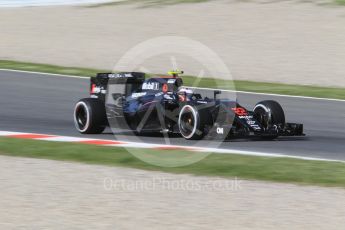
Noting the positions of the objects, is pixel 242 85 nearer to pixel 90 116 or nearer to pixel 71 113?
pixel 71 113

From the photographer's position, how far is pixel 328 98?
56.0ft

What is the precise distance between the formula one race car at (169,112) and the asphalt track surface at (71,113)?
6.8 inches

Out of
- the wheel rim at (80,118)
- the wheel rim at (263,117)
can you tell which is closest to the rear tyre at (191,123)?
the wheel rim at (263,117)

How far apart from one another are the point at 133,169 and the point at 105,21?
19307 mm

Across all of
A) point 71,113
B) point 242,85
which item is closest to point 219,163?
point 71,113

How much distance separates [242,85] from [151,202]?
1127cm

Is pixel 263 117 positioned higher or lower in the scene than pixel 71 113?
higher

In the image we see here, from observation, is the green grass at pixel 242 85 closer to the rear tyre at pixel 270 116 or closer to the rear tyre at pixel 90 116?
the rear tyre at pixel 270 116

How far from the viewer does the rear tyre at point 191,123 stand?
11.4 metres

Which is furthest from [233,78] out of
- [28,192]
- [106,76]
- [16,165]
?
[28,192]

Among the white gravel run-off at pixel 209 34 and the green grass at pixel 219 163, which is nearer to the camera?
the green grass at pixel 219 163

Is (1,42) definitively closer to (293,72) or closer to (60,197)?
(293,72)

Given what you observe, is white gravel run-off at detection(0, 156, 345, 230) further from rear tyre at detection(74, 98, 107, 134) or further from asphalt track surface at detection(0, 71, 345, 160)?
rear tyre at detection(74, 98, 107, 134)

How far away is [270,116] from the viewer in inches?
476
